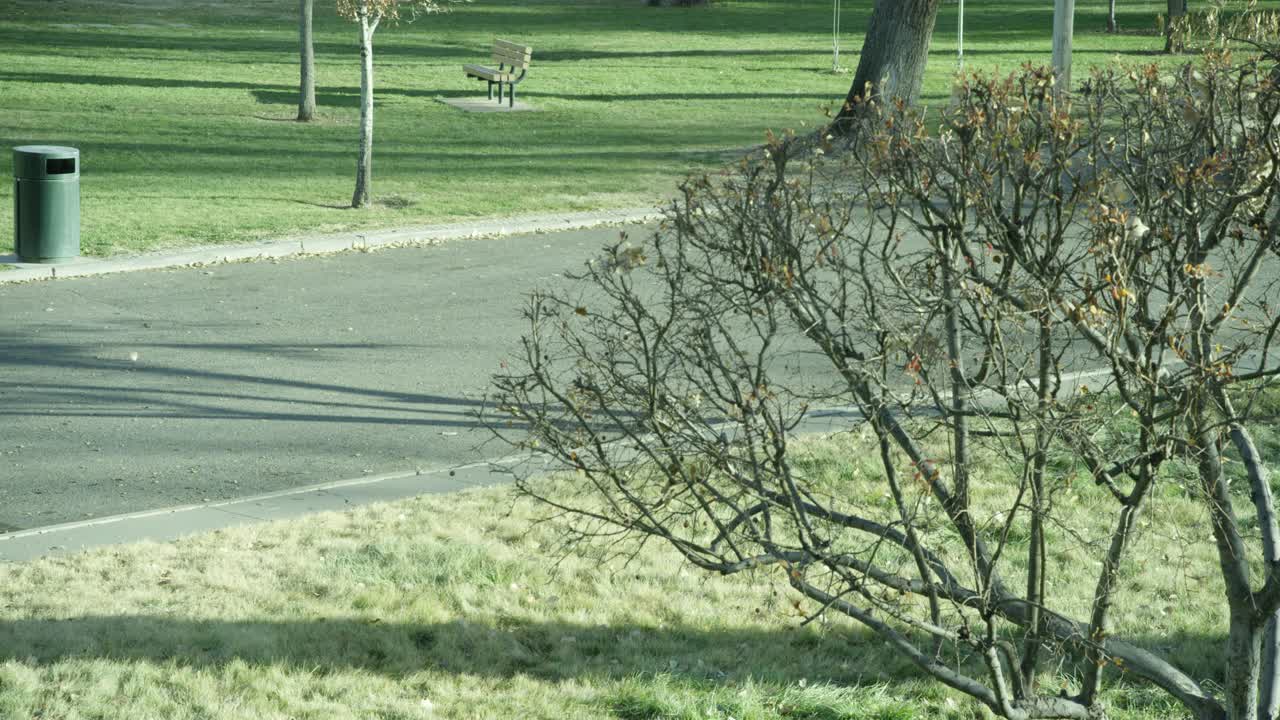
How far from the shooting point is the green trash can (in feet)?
41.2

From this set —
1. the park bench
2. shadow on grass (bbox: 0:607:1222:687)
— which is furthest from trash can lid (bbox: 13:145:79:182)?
the park bench

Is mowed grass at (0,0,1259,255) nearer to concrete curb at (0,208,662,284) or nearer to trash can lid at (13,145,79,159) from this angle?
concrete curb at (0,208,662,284)

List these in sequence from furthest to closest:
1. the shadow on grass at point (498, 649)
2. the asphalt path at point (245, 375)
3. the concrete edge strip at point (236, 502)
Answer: the asphalt path at point (245, 375)
the concrete edge strip at point (236, 502)
the shadow on grass at point (498, 649)

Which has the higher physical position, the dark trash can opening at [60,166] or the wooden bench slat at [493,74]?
the wooden bench slat at [493,74]

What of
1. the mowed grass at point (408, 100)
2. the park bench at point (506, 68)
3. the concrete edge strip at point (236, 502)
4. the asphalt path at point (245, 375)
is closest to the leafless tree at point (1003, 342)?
the concrete edge strip at point (236, 502)

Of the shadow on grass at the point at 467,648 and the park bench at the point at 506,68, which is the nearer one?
the shadow on grass at the point at 467,648

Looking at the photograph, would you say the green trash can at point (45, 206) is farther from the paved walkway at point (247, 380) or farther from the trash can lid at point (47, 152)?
the paved walkway at point (247, 380)

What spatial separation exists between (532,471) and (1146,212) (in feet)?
13.8

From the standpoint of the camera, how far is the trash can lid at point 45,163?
41.5 feet

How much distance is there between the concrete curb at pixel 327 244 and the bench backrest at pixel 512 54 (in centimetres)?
1001

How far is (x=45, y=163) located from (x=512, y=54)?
13.8 meters

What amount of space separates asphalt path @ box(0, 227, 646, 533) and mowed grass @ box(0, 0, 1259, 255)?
1785 millimetres

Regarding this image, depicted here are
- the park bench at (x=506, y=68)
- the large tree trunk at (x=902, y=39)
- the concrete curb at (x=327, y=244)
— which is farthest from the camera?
the park bench at (x=506, y=68)

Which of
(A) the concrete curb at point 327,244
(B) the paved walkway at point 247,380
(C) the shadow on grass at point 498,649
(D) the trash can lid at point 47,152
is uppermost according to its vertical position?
(D) the trash can lid at point 47,152
